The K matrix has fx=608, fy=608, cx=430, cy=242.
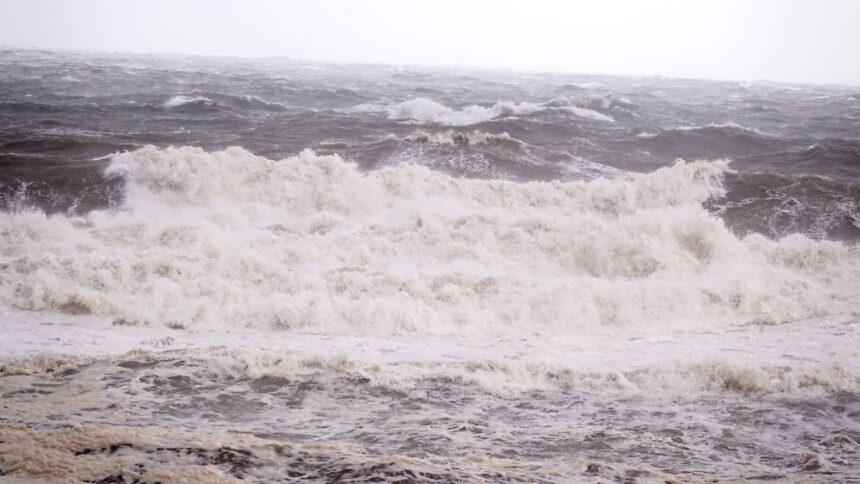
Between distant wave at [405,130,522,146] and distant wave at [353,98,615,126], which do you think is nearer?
distant wave at [405,130,522,146]

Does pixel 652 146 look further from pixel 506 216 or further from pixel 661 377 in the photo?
pixel 661 377

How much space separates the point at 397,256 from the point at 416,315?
2.06m

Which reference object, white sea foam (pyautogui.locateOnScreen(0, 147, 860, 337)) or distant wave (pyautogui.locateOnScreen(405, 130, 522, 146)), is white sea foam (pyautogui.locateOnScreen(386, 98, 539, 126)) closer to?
distant wave (pyautogui.locateOnScreen(405, 130, 522, 146))

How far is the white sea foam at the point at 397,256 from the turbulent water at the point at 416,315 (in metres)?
0.04

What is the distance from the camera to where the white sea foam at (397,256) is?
6.26m

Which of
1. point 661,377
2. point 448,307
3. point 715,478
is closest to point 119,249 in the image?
point 448,307

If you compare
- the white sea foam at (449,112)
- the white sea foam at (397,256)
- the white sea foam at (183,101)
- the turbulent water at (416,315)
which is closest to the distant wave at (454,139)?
the turbulent water at (416,315)

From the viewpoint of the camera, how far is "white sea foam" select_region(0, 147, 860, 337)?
6.26m

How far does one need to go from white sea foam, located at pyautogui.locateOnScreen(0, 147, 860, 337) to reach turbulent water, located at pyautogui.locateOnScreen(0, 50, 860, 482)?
0.13 ft

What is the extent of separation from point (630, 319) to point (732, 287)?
67.7 inches

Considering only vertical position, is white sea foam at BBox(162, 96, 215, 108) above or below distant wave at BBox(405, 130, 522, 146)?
above

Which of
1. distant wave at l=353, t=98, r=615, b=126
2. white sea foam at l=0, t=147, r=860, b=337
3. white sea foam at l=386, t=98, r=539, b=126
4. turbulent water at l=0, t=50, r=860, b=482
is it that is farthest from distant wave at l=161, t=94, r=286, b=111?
white sea foam at l=0, t=147, r=860, b=337

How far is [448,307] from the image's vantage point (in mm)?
6559

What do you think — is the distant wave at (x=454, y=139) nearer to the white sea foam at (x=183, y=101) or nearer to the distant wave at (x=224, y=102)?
the distant wave at (x=224, y=102)
